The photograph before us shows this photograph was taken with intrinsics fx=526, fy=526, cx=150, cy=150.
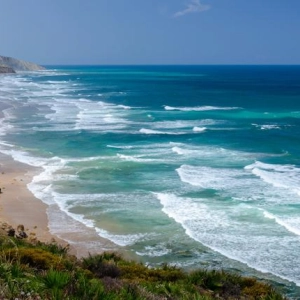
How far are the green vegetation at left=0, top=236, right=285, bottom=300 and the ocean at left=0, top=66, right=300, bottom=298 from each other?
13.1 feet

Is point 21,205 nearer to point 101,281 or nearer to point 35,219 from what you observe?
point 35,219

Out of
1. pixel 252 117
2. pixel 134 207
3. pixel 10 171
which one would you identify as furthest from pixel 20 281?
pixel 252 117

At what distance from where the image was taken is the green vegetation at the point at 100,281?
9.52m

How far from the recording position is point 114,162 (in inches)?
1469

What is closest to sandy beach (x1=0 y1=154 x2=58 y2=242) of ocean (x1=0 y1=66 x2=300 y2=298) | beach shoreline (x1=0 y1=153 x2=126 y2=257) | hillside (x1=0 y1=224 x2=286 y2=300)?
beach shoreline (x1=0 y1=153 x2=126 y2=257)

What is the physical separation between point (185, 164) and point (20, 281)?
26905mm

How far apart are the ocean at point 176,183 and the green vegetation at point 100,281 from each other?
13.1 feet

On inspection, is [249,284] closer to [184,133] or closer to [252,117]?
[184,133]

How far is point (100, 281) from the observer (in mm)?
11688

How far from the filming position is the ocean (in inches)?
837

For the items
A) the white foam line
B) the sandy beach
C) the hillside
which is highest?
the hillside

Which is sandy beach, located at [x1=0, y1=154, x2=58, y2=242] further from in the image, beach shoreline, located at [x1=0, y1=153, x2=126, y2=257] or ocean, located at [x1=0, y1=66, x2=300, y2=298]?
ocean, located at [x1=0, y1=66, x2=300, y2=298]

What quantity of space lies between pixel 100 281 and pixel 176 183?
19.6 meters

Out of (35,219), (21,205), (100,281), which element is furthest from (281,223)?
(100,281)
